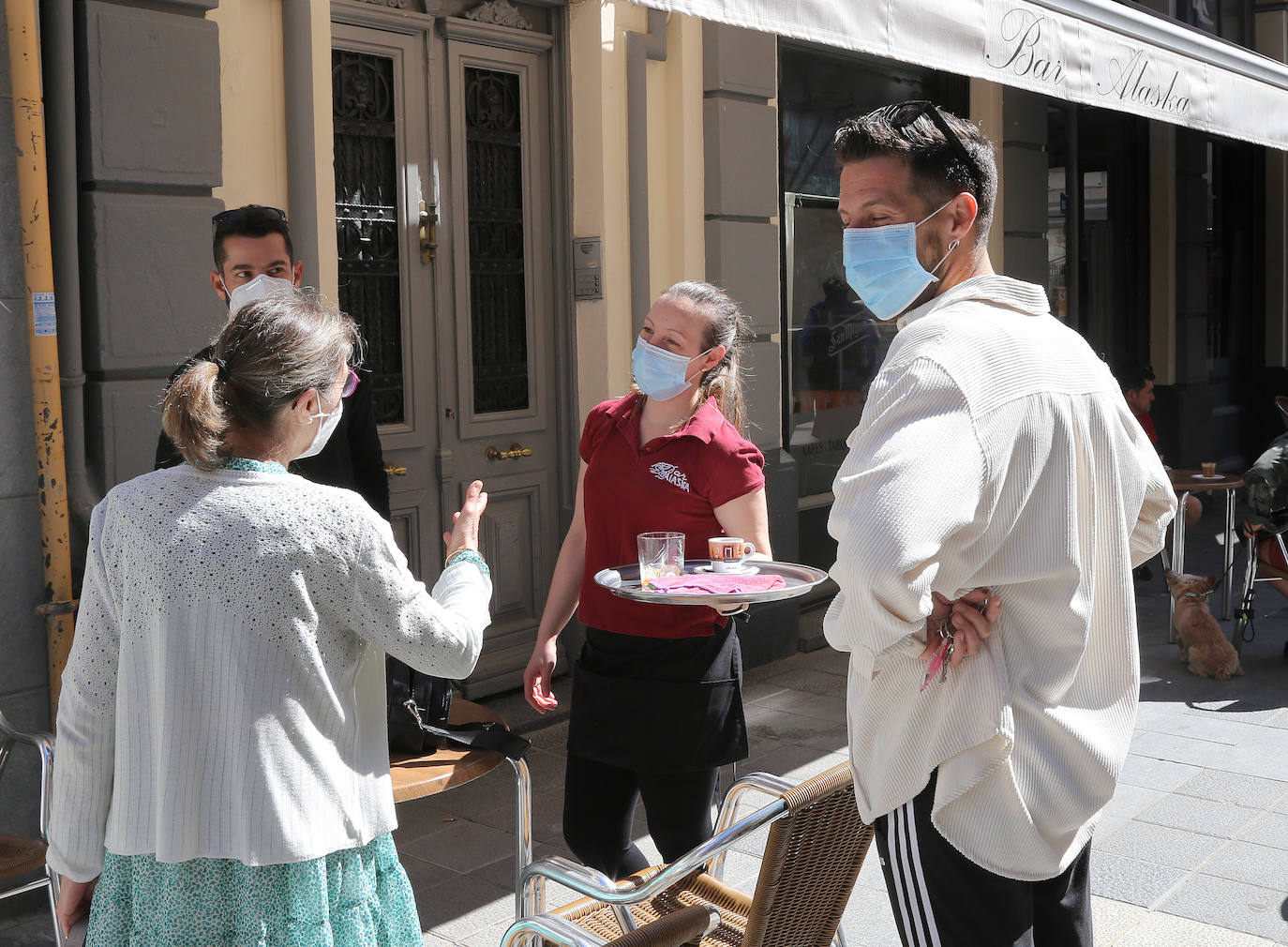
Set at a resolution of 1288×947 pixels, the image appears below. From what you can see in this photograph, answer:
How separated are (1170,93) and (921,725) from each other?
4749 mm

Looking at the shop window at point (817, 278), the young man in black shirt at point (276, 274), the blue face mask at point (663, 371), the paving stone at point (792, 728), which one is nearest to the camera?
the blue face mask at point (663, 371)

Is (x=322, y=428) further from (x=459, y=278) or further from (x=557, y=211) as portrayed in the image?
(x=557, y=211)

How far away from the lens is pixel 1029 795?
1880 millimetres

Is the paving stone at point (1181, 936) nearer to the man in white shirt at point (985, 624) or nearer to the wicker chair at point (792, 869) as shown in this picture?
the wicker chair at point (792, 869)

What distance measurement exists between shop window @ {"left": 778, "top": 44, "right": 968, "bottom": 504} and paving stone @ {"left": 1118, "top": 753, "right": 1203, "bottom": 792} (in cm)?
296

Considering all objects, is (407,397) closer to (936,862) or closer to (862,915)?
(862,915)

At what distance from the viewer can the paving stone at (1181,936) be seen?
12.0ft

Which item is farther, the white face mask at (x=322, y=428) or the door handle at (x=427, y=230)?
the door handle at (x=427, y=230)

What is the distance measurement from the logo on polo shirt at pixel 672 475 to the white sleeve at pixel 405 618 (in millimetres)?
977

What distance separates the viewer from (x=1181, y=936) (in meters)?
3.72

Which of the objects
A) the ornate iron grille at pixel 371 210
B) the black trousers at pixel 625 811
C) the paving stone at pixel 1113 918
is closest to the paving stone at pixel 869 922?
the paving stone at pixel 1113 918

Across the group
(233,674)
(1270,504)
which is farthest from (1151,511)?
(1270,504)

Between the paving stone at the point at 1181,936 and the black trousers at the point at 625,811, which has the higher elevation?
the black trousers at the point at 625,811

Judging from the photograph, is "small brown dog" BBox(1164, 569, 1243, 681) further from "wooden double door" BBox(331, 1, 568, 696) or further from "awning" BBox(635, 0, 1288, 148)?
"wooden double door" BBox(331, 1, 568, 696)
